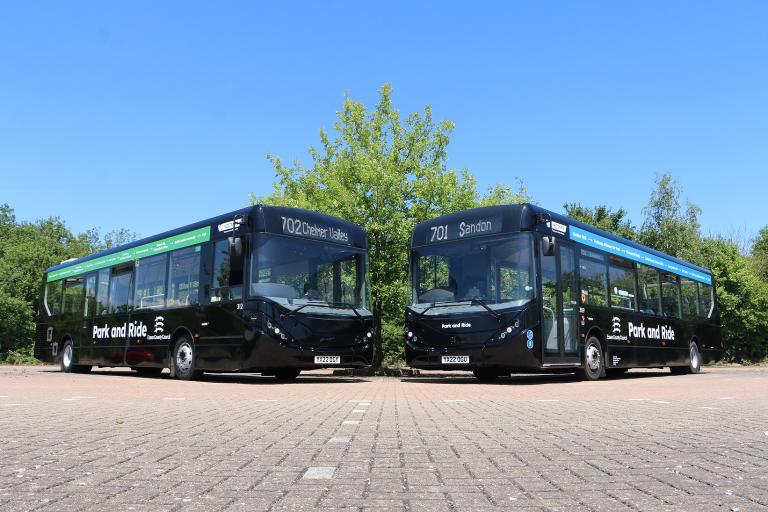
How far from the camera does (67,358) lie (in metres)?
20.6

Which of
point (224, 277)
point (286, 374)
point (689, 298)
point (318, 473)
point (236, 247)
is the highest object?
point (236, 247)

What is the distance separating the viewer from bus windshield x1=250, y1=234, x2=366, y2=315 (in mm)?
13492

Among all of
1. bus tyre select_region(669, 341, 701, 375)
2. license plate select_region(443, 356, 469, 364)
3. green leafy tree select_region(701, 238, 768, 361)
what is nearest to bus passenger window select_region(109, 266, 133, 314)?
license plate select_region(443, 356, 469, 364)

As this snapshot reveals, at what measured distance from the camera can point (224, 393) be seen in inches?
429

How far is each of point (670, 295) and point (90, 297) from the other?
1565 cm

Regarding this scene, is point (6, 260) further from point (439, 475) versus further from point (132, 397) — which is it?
point (439, 475)

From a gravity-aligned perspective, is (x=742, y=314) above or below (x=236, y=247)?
above

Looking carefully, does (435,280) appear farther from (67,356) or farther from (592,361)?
(67,356)

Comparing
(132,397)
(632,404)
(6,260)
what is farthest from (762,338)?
(6,260)

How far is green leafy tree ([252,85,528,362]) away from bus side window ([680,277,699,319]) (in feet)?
24.4

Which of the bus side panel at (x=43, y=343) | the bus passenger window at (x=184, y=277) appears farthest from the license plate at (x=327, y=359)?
the bus side panel at (x=43, y=343)

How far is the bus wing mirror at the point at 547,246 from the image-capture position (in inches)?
524

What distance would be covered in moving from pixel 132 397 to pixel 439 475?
720 cm

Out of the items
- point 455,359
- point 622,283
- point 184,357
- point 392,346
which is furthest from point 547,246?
point 392,346
